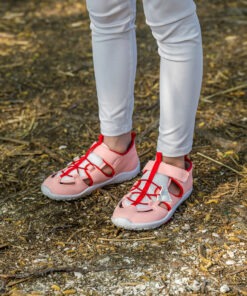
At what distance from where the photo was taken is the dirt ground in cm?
175

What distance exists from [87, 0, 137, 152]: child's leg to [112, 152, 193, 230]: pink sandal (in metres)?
0.16

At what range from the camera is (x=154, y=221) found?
1.92 m

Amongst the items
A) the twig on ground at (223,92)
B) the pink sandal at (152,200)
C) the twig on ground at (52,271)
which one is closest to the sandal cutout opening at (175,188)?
the pink sandal at (152,200)

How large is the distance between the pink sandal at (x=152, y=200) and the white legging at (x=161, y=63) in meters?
0.07

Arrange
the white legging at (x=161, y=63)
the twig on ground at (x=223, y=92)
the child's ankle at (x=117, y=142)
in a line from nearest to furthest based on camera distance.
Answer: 1. the white legging at (x=161, y=63)
2. the child's ankle at (x=117, y=142)
3. the twig on ground at (x=223, y=92)

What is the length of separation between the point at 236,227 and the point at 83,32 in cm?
194

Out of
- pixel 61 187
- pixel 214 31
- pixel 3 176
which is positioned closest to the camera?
pixel 61 187

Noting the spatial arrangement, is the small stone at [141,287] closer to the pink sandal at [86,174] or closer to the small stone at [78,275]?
the small stone at [78,275]

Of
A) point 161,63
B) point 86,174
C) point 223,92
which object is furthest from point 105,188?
point 223,92

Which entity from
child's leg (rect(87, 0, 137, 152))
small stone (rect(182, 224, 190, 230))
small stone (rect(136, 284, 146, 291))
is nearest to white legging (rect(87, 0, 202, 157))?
child's leg (rect(87, 0, 137, 152))

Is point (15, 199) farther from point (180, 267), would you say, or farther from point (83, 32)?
point (83, 32)

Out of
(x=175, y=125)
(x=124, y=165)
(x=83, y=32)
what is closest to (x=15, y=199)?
(x=124, y=165)

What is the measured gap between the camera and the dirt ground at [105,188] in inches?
69.0

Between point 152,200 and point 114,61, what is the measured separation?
0.42 metres
